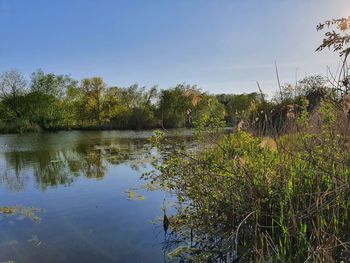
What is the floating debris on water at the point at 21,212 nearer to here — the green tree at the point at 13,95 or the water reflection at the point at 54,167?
the water reflection at the point at 54,167

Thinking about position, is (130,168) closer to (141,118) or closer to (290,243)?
(290,243)

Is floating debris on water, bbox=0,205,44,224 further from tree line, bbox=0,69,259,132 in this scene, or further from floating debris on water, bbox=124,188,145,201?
tree line, bbox=0,69,259,132

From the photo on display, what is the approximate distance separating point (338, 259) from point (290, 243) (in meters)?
0.47

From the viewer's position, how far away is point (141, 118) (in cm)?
5009

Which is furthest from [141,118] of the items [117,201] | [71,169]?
[117,201]

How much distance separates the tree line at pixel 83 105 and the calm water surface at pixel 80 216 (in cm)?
3092

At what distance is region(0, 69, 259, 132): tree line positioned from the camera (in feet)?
151

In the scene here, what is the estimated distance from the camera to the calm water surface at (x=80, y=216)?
5.52 metres

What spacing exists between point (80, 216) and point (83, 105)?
48.3 metres

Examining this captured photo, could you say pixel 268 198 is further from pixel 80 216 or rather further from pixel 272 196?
pixel 80 216

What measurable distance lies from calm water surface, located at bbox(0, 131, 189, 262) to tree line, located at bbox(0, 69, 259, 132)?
3092 cm

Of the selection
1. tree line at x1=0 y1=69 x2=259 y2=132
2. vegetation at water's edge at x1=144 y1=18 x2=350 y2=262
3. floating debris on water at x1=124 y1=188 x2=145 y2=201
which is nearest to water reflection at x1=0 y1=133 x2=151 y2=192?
floating debris on water at x1=124 y1=188 x2=145 y2=201

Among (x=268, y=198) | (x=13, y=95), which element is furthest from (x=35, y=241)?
(x=13, y=95)

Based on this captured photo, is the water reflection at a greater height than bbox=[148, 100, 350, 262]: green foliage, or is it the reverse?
bbox=[148, 100, 350, 262]: green foliage
